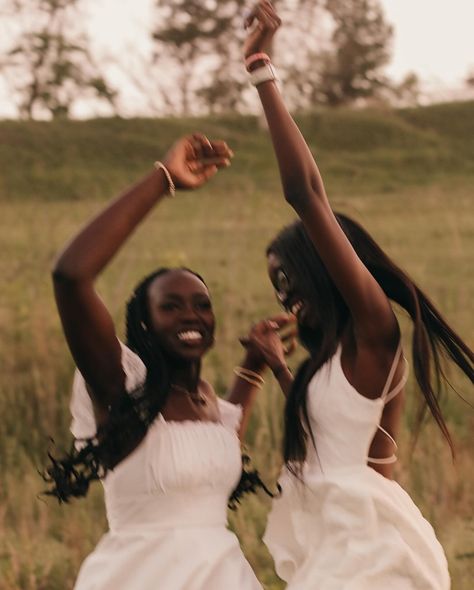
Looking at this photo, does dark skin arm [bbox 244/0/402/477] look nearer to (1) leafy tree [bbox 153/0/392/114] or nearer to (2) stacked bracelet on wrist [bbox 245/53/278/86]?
(2) stacked bracelet on wrist [bbox 245/53/278/86]

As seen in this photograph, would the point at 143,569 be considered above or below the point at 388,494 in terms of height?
below

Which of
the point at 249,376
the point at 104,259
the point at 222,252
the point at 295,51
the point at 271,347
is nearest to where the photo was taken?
the point at 104,259

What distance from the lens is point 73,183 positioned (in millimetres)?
21531

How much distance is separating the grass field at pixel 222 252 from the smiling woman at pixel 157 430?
1.48 metres

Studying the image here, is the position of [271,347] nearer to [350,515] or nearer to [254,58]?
[350,515]

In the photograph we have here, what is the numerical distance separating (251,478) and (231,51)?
32.7m

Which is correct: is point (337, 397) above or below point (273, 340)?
above

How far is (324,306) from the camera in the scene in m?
3.05

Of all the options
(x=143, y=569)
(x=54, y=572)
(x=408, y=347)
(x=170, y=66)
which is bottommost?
(x=170, y=66)

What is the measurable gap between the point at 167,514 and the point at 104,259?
2.05ft

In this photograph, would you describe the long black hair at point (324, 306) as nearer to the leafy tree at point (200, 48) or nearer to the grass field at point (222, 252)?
the grass field at point (222, 252)

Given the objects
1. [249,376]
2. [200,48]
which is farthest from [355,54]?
[249,376]

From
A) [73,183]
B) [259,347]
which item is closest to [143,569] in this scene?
[259,347]

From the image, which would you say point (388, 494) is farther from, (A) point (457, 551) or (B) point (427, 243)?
(B) point (427, 243)
